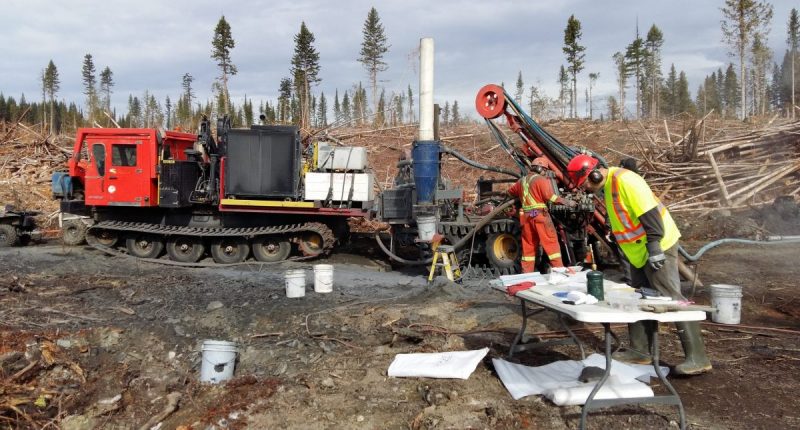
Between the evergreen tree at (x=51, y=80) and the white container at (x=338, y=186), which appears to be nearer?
the white container at (x=338, y=186)

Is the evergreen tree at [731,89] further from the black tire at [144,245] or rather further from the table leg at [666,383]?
the table leg at [666,383]

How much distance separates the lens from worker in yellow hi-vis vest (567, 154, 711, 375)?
4832 millimetres

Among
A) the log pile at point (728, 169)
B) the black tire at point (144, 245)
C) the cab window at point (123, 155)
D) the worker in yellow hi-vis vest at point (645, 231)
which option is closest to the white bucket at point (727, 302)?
the worker in yellow hi-vis vest at point (645, 231)

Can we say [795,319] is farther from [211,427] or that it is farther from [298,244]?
[298,244]

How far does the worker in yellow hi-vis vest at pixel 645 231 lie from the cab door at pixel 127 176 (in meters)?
10.6

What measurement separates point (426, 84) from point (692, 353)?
301 inches

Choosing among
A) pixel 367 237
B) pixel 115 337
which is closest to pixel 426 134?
pixel 367 237

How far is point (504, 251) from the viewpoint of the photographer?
34.7 ft

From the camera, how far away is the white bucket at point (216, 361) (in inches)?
208

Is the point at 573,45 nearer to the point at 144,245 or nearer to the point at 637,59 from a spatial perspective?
the point at 637,59

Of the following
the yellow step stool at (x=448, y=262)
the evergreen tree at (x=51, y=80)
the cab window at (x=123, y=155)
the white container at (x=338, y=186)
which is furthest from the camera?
the evergreen tree at (x=51, y=80)

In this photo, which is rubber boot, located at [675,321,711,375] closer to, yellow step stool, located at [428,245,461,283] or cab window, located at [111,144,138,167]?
yellow step stool, located at [428,245,461,283]

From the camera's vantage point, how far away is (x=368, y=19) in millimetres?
44156

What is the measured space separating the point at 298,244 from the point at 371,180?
2.26 meters
